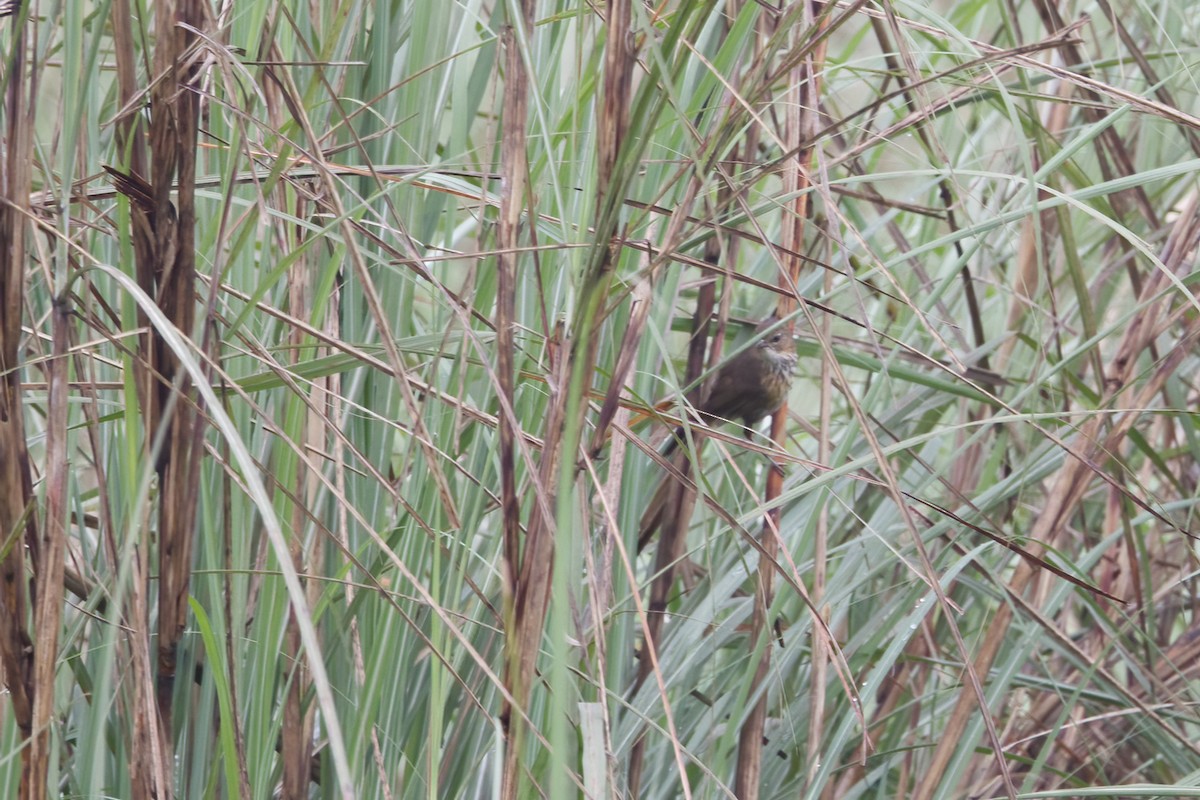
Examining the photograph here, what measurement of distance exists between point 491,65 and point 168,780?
624mm

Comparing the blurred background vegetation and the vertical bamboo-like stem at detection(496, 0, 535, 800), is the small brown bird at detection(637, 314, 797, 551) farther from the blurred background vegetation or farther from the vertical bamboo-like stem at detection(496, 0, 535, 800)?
the vertical bamboo-like stem at detection(496, 0, 535, 800)

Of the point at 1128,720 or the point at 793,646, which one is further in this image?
the point at 1128,720

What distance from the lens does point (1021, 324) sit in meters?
1.42

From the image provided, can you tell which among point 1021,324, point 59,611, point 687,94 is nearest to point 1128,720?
point 1021,324

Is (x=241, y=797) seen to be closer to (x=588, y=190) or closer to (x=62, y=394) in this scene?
(x=62, y=394)

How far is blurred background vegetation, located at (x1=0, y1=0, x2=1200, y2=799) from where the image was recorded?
1.71 ft

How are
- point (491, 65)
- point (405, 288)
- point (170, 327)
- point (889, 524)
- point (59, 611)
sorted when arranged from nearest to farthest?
1. point (170, 327)
2. point (59, 611)
3. point (405, 288)
4. point (491, 65)
5. point (889, 524)

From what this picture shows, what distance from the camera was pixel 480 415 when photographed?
0.59 m

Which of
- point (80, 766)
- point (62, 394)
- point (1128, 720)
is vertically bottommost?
point (1128, 720)

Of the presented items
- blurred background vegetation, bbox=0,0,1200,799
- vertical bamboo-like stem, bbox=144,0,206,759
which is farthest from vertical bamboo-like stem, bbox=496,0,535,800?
vertical bamboo-like stem, bbox=144,0,206,759

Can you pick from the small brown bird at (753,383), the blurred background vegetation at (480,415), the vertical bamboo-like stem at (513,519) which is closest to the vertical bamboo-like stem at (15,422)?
the blurred background vegetation at (480,415)

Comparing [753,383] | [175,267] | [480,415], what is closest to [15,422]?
[175,267]

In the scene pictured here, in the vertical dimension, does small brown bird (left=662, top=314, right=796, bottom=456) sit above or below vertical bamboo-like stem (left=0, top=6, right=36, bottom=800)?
below

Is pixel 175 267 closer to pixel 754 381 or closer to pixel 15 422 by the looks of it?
pixel 15 422
